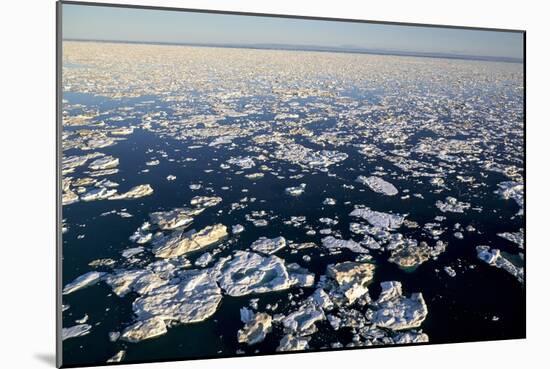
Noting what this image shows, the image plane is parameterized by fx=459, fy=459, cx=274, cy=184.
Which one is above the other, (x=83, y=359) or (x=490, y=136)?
(x=490, y=136)

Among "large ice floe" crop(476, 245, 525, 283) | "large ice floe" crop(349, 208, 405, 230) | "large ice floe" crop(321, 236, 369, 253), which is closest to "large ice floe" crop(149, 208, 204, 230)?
"large ice floe" crop(321, 236, 369, 253)

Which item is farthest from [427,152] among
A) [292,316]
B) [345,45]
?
[292,316]

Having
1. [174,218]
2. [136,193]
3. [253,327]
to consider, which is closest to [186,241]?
[174,218]

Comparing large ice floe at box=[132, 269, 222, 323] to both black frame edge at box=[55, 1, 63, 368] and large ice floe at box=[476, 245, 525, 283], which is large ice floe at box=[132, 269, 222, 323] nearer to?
black frame edge at box=[55, 1, 63, 368]

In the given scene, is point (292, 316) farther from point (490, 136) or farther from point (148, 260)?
point (490, 136)

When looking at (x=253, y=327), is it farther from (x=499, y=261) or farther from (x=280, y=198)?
(x=499, y=261)
